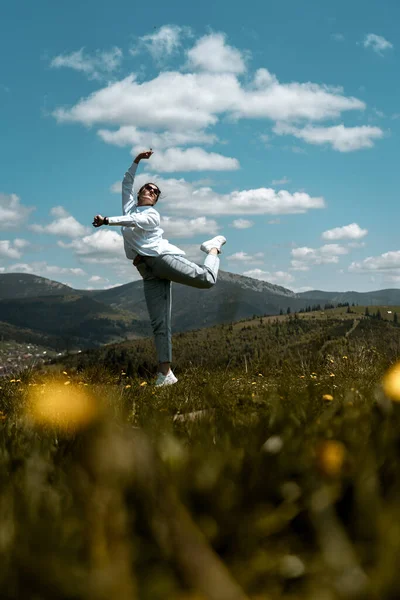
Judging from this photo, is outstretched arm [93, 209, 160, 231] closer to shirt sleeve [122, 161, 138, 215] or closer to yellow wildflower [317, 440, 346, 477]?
shirt sleeve [122, 161, 138, 215]

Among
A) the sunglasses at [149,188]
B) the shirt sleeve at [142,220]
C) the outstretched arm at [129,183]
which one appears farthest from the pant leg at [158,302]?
the sunglasses at [149,188]

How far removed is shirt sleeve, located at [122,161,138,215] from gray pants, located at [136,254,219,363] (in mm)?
1075

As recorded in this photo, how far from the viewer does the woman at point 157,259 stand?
863 centimetres

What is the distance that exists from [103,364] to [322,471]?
882cm

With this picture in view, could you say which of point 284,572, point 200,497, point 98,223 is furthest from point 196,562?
point 98,223

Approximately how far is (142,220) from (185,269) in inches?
41.5

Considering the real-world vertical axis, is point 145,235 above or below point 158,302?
above

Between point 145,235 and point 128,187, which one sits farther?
point 128,187

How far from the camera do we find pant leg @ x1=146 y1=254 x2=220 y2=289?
8555 millimetres

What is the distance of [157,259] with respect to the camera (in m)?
8.81

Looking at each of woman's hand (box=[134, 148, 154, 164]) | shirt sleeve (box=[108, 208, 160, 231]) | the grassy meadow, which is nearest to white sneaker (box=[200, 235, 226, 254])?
shirt sleeve (box=[108, 208, 160, 231])

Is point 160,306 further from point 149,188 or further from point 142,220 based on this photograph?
point 149,188

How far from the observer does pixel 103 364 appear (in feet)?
33.1

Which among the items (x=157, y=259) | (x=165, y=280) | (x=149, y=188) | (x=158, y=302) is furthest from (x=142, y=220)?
(x=158, y=302)
